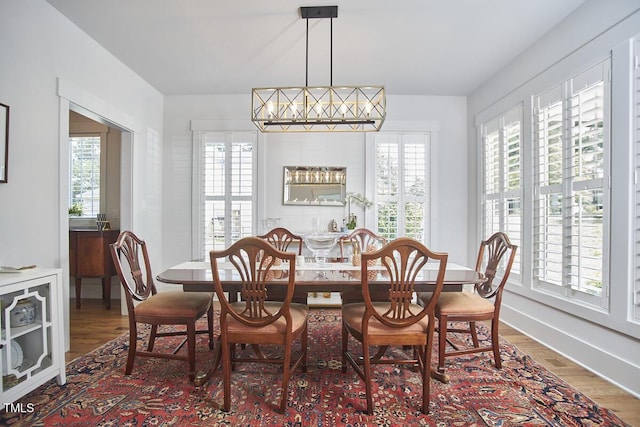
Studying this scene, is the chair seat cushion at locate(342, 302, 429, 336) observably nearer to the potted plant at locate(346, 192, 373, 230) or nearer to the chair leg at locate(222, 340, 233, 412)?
the chair leg at locate(222, 340, 233, 412)

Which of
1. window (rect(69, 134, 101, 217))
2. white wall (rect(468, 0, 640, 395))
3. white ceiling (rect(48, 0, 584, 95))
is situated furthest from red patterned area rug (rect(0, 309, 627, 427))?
white ceiling (rect(48, 0, 584, 95))

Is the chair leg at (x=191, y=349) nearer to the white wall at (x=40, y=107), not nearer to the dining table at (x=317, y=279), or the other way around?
the dining table at (x=317, y=279)

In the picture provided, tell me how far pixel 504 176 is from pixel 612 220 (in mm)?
1356

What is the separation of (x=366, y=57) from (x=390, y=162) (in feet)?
4.73

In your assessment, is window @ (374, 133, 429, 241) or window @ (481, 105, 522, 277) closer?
window @ (481, 105, 522, 277)

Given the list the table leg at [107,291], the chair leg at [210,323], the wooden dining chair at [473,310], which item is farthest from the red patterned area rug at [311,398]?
the table leg at [107,291]

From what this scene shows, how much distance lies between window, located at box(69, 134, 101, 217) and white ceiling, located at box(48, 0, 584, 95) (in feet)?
4.35

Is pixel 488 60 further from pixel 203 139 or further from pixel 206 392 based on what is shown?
pixel 206 392

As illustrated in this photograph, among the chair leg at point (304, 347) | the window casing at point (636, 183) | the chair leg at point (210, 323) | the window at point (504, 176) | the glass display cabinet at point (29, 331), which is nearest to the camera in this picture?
the glass display cabinet at point (29, 331)

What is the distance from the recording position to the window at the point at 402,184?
4164mm

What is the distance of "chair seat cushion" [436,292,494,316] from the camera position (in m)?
2.09

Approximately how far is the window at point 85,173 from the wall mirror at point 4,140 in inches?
90.7

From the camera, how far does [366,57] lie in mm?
3178

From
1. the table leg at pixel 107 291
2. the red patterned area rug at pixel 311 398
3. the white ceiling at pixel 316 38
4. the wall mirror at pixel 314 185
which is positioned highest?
the white ceiling at pixel 316 38
